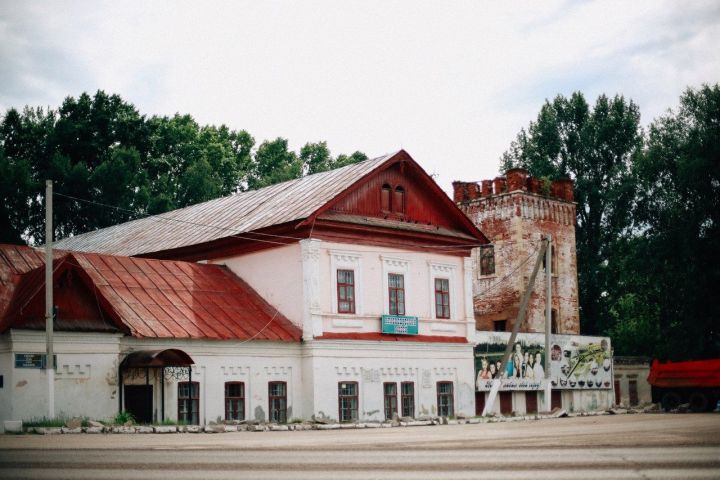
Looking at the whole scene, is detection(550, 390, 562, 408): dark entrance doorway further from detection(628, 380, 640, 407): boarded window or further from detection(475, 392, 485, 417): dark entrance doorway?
detection(628, 380, 640, 407): boarded window

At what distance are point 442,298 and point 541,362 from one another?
855 centimetres

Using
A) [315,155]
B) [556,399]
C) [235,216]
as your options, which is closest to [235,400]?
[235,216]

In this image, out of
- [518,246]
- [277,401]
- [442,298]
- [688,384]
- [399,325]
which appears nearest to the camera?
[277,401]

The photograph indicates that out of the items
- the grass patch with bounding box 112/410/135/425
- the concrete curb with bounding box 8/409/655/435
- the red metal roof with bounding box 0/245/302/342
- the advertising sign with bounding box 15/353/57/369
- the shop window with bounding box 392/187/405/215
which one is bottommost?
the concrete curb with bounding box 8/409/655/435

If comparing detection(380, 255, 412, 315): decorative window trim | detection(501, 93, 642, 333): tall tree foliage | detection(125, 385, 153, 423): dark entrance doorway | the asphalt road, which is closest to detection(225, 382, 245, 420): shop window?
detection(125, 385, 153, 423): dark entrance doorway

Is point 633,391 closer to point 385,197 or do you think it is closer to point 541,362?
point 541,362

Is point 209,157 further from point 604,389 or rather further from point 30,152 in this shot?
point 604,389

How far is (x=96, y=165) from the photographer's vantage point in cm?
5597

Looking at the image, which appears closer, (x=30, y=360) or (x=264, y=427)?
(x=264, y=427)

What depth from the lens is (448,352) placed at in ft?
117

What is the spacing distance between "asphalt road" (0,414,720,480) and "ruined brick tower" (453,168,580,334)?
32188 mm

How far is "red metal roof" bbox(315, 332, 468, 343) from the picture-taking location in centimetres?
3169

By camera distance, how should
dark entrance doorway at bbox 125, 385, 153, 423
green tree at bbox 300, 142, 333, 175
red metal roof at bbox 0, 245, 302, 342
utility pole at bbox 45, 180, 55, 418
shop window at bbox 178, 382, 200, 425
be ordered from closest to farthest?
utility pole at bbox 45, 180, 55, 418 → red metal roof at bbox 0, 245, 302, 342 → dark entrance doorway at bbox 125, 385, 153, 423 → shop window at bbox 178, 382, 200, 425 → green tree at bbox 300, 142, 333, 175

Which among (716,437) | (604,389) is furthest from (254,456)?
(604,389)
